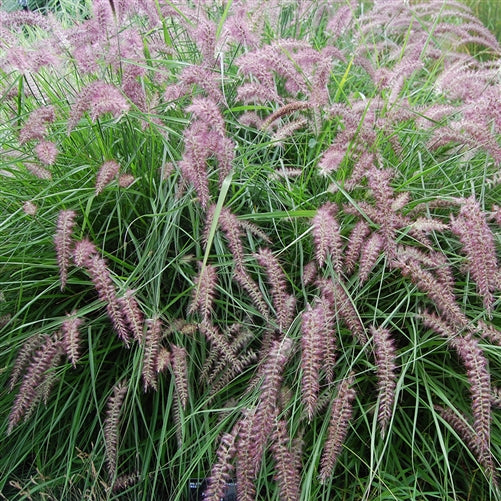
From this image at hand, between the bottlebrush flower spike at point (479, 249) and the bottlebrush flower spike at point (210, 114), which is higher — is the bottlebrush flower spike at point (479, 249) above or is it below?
below

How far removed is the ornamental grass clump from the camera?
1.85 m

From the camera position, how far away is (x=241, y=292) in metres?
2.27

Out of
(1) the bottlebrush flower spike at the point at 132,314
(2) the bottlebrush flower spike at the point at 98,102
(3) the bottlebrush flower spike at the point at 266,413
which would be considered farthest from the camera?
(2) the bottlebrush flower spike at the point at 98,102

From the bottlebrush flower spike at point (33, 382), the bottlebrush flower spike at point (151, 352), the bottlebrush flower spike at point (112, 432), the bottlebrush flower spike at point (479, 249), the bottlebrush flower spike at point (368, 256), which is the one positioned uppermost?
the bottlebrush flower spike at point (479, 249)

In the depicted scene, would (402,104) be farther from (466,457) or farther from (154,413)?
(154,413)

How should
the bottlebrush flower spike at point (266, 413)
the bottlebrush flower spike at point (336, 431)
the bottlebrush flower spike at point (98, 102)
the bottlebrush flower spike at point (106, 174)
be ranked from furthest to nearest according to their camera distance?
the bottlebrush flower spike at point (106, 174) < the bottlebrush flower spike at point (98, 102) < the bottlebrush flower spike at point (336, 431) < the bottlebrush flower spike at point (266, 413)

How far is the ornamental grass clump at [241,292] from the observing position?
6.07 feet

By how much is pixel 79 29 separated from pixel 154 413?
1.70 m

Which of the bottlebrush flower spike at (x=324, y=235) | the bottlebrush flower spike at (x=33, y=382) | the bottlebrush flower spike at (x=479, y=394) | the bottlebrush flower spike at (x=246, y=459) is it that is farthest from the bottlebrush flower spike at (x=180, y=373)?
the bottlebrush flower spike at (x=479, y=394)

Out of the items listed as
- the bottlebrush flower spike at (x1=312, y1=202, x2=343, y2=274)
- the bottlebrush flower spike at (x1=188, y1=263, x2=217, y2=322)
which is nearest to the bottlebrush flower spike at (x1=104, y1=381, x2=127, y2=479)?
the bottlebrush flower spike at (x1=188, y1=263, x2=217, y2=322)

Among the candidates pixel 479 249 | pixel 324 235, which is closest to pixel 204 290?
pixel 324 235

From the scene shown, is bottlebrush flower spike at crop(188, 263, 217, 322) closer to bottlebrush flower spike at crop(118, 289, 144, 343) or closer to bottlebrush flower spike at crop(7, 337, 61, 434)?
bottlebrush flower spike at crop(118, 289, 144, 343)

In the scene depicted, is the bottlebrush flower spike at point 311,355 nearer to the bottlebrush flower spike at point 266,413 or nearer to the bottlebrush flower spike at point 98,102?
the bottlebrush flower spike at point 266,413

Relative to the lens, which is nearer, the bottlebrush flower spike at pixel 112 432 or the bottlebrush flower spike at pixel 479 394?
the bottlebrush flower spike at pixel 479 394
